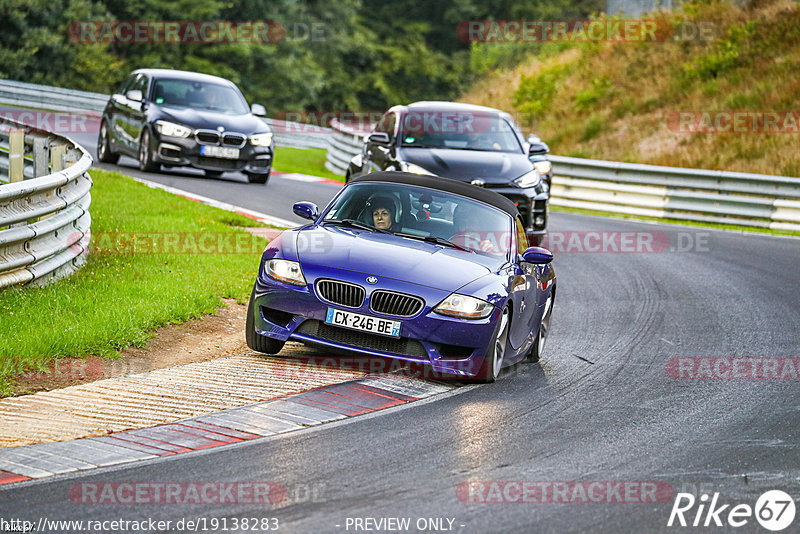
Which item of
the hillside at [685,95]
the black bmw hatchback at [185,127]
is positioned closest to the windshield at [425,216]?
the black bmw hatchback at [185,127]

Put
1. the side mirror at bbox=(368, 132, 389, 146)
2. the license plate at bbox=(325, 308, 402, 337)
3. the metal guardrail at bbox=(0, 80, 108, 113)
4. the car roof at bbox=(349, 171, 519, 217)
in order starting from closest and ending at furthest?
1. the license plate at bbox=(325, 308, 402, 337)
2. the car roof at bbox=(349, 171, 519, 217)
3. the side mirror at bbox=(368, 132, 389, 146)
4. the metal guardrail at bbox=(0, 80, 108, 113)

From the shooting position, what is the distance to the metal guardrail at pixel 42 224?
985cm

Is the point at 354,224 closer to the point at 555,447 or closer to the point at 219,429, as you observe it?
the point at 219,429

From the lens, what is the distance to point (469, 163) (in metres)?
15.6

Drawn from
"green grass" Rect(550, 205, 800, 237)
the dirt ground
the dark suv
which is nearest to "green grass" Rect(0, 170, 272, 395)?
the dirt ground

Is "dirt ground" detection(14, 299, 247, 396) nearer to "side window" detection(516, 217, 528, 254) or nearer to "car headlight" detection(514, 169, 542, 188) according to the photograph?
"side window" detection(516, 217, 528, 254)

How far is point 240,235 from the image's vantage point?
49.8 feet

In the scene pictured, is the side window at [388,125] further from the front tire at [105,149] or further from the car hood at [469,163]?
the front tire at [105,149]

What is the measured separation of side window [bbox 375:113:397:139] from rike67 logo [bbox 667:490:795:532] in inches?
420

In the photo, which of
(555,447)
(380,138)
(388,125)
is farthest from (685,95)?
(555,447)

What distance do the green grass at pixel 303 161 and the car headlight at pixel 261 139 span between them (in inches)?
244

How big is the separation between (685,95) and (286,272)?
26.0 m

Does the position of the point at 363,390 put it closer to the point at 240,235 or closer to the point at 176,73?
the point at 240,235

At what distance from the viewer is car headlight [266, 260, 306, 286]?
8.77m
